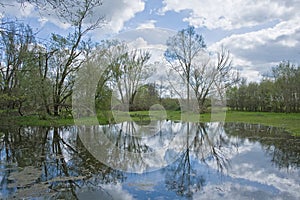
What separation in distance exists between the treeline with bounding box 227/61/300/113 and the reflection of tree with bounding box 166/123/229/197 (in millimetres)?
17308

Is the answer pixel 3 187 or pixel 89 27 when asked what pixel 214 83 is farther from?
pixel 3 187

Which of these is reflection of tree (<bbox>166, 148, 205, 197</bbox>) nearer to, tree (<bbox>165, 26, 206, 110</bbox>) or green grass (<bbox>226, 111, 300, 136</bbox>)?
green grass (<bbox>226, 111, 300, 136</bbox>)

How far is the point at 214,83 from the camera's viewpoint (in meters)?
24.5

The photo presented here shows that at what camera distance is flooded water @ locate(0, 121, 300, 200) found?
3.93 meters

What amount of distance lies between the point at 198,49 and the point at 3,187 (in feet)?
58.4

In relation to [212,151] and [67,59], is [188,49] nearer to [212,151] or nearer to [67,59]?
[67,59]

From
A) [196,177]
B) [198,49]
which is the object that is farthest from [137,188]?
[198,49]

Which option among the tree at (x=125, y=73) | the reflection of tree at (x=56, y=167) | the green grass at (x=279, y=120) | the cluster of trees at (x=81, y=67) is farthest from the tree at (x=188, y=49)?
the reflection of tree at (x=56, y=167)

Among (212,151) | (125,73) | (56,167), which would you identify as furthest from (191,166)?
(125,73)

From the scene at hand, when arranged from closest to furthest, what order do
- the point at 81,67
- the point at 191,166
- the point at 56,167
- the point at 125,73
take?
the point at 56,167, the point at 191,166, the point at 125,73, the point at 81,67

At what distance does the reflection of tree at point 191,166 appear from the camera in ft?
13.7

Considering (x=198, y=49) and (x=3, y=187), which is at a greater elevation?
(x=198, y=49)

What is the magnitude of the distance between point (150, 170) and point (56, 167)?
2.02 metres

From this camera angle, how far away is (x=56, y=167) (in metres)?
5.38
